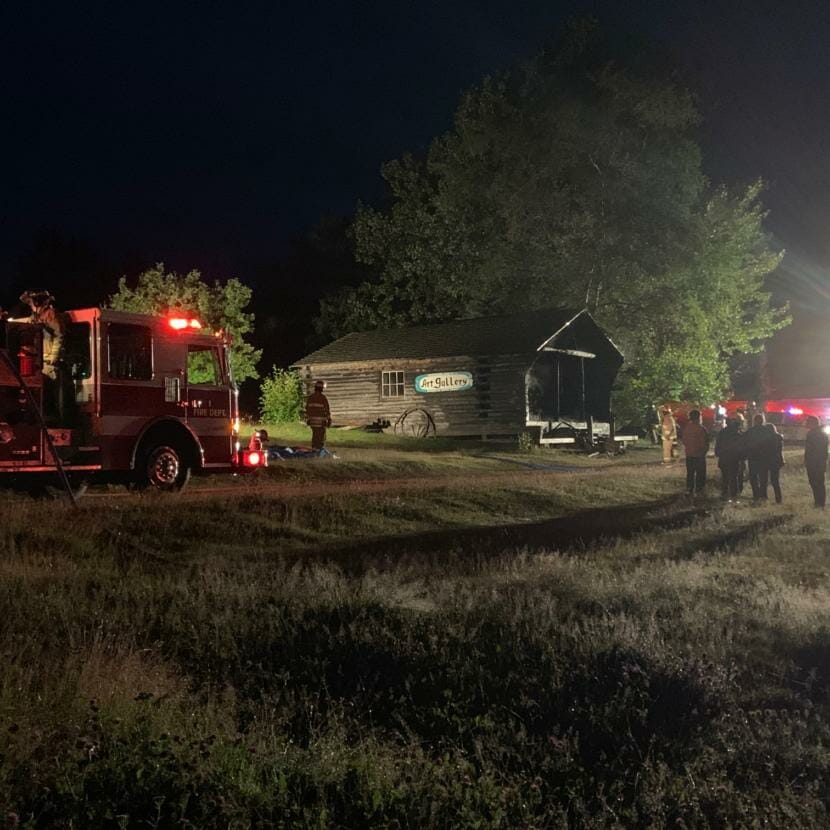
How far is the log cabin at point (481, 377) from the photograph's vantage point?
37.0 meters

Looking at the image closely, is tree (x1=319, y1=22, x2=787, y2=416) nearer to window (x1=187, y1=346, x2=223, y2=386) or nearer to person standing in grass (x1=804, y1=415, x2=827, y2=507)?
person standing in grass (x1=804, y1=415, x2=827, y2=507)

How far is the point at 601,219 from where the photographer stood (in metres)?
46.1

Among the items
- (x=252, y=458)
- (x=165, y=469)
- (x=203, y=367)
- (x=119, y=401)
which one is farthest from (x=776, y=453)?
(x=119, y=401)

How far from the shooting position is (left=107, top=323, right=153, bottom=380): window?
14.6 metres

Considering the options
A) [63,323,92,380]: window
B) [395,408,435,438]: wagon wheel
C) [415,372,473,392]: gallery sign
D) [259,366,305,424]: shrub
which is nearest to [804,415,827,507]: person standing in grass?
[63,323,92,380]: window

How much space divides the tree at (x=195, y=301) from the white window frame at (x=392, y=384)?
5.21 metres

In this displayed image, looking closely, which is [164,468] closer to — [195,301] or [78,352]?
[78,352]

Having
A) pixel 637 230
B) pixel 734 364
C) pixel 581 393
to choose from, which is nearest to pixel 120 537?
pixel 581 393

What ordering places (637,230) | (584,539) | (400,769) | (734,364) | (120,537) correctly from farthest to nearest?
(734,364), (637,230), (584,539), (120,537), (400,769)

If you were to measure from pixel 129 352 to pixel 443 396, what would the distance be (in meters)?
24.2

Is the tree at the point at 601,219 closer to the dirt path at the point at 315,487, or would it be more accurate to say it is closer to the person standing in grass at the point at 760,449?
the dirt path at the point at 315,487

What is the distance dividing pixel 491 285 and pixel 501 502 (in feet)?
104

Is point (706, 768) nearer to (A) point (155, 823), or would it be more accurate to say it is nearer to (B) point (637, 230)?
(A) point (155, 823)

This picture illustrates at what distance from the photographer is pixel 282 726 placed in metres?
5.86
